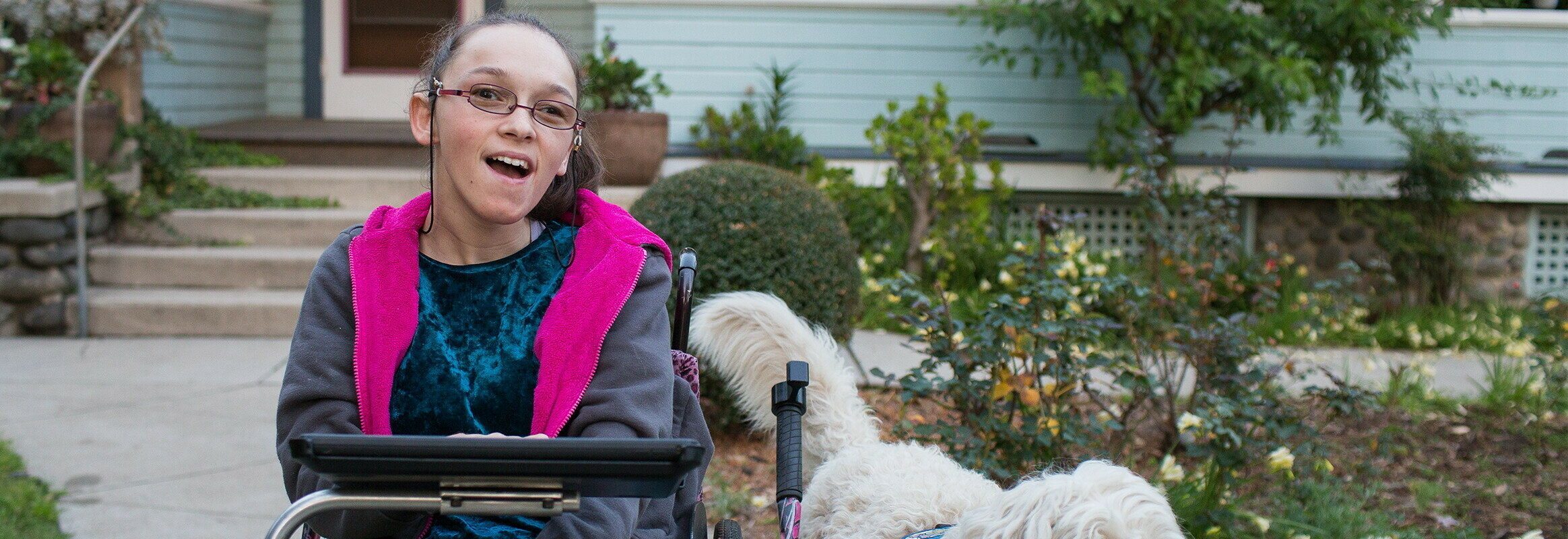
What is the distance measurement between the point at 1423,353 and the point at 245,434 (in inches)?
231

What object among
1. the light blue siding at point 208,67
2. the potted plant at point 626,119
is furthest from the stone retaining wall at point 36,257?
the potted plant at point 626,119

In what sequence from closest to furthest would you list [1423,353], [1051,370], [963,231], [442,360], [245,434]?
[442,360] < [1051,370] < [245,434] < [1423,353] < [963,231]

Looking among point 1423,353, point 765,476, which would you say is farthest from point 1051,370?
point 1423,353

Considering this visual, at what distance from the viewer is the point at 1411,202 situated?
7.34 metres

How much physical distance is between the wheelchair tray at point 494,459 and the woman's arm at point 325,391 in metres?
0.49

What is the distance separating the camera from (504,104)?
6.27 feet

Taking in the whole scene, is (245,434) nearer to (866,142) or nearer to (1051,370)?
(1051,370)

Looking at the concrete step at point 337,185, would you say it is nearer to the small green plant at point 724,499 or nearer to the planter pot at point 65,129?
the planter pot at point 65,129

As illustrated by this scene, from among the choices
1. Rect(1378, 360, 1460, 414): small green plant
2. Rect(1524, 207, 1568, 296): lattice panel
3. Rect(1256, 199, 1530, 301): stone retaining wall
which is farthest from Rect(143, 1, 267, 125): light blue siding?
Rect(1524, 207, 1568, 296): lattice panel

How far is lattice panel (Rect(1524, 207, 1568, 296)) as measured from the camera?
7809mm

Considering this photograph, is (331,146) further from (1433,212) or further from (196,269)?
(1433,212)

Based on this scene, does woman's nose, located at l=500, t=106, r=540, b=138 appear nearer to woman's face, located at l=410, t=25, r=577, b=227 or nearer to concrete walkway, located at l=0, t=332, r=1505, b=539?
woman's face, located at l=410, t=25, r=577, b=227

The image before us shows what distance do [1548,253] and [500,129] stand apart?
321 inches

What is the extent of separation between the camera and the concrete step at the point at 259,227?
680 centimetres
